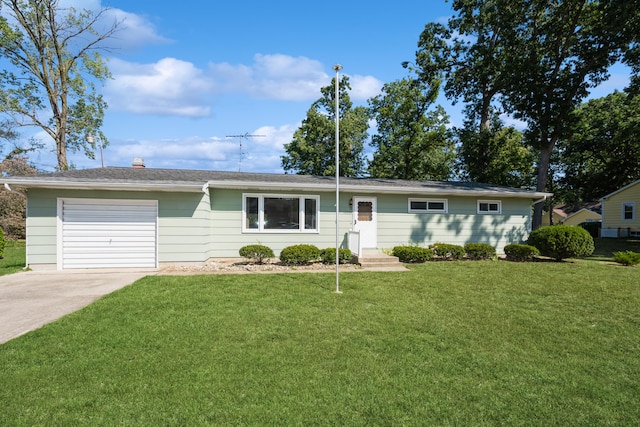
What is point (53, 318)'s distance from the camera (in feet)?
16.4

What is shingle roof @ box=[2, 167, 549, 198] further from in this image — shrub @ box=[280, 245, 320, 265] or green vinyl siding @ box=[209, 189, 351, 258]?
shrub @ box=[280, 245, 320, 265]

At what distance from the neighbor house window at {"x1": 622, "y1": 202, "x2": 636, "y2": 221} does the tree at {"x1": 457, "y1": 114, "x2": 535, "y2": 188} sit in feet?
27.4

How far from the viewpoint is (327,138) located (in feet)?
80.8

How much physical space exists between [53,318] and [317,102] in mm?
22842

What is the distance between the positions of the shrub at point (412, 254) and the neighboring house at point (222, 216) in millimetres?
1212

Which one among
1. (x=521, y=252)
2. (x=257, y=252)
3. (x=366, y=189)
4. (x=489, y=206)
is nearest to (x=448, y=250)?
(x=521, y=252)

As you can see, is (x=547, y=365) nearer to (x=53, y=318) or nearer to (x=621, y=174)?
(x=53, y=318)

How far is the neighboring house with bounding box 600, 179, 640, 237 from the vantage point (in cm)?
2230

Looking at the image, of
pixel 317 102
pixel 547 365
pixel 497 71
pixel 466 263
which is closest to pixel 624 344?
pixel 547 365

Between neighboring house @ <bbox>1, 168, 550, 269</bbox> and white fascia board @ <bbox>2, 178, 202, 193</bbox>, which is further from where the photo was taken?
neighboring house @ <bbox>1, 168, 550, 269</bbox>

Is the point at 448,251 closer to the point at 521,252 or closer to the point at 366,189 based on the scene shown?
the point at 521,252

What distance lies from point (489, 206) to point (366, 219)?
16.4 feet

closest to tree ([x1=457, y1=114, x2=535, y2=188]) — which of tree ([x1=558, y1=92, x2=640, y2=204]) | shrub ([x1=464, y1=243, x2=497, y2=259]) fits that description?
tree ([x1=558, y1=92, x2=640, y2=204])

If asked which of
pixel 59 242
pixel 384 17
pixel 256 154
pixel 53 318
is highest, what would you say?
pixel 384 17
